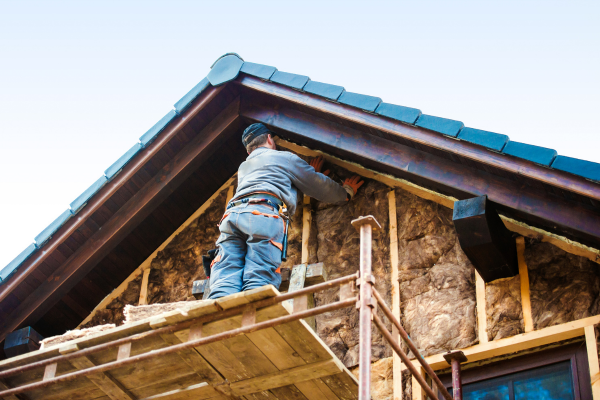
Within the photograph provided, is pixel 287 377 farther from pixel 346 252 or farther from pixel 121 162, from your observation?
pixel 121 162

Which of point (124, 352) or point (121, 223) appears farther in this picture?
point (121, 223)

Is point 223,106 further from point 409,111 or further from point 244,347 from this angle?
point 244,347

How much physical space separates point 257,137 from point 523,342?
3193 mm

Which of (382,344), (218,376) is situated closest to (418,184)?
(382,344)

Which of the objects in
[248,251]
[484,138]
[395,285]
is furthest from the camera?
[395,285]

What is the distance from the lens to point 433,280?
6.73 metres

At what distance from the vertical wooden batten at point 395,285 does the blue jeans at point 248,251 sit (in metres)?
1.03

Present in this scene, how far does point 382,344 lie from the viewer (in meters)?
6.64

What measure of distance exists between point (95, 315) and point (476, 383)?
4100 millimetres

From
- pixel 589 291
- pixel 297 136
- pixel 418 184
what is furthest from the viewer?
pixel 297 136

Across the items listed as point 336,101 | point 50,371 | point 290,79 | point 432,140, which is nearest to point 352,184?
point 336,101

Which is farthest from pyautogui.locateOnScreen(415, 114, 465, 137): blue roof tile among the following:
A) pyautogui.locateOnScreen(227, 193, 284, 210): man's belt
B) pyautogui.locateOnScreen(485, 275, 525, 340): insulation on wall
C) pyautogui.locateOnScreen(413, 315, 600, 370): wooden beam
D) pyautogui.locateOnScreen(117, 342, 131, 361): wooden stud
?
pyautogui.locateOnScreen(117, 342, 131, 361): wooden stud

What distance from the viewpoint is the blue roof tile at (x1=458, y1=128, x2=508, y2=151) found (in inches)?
233

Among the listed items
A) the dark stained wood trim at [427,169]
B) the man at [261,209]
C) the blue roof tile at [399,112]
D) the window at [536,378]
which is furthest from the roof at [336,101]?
the window at [536,378]
